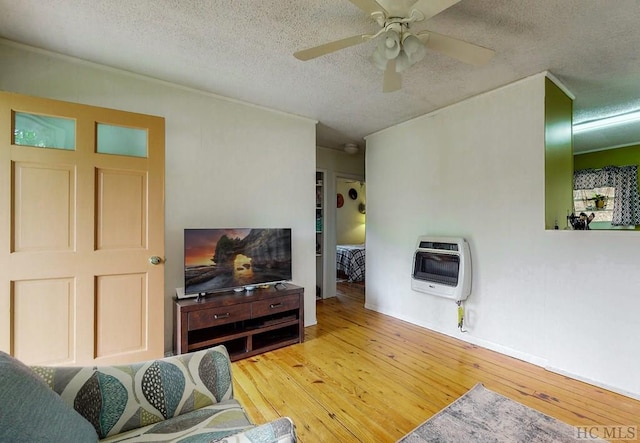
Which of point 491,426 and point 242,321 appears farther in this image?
point 242,321

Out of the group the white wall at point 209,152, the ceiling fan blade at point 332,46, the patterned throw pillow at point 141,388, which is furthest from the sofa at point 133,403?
the ceiling fan blade at point 332,46

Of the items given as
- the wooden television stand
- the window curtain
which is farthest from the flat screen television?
the window curtain

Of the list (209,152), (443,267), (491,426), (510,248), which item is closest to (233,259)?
(209,152)

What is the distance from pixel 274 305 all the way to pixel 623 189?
17.9ft

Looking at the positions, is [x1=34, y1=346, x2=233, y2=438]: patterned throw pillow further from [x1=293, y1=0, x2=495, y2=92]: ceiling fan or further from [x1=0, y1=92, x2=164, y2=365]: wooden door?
[x1=293, y1=0, x2=495, y2=92]: ceiling fan

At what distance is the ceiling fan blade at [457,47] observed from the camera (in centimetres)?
162

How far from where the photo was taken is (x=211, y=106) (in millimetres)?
2865

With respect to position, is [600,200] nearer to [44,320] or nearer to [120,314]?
[120,314]

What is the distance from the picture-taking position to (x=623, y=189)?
4.38m

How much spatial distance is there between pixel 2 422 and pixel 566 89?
411 cm

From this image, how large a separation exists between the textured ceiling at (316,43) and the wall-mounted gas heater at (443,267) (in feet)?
5.00

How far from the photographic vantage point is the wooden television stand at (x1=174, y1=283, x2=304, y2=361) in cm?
239

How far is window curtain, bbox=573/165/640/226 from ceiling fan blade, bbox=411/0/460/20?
14.8 ft

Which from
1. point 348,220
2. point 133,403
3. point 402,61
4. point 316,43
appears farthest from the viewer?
point 348,220
